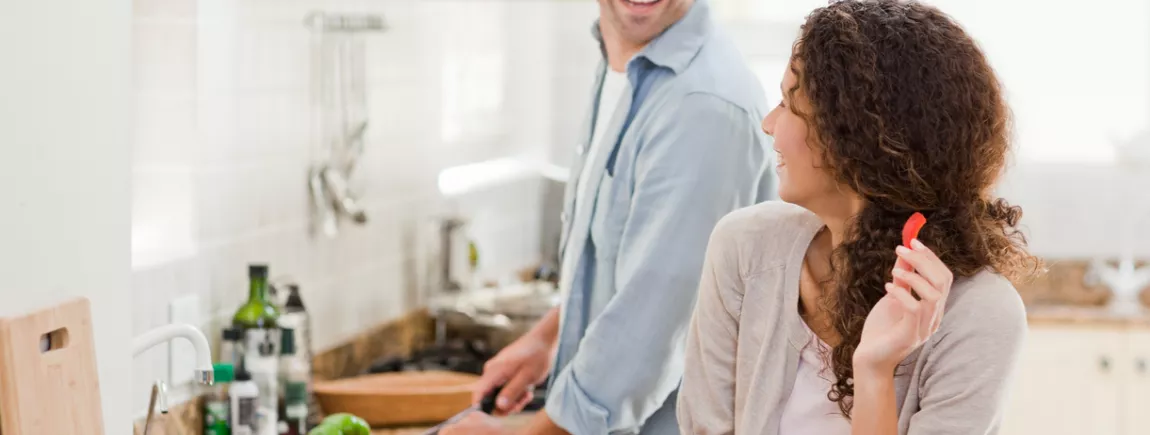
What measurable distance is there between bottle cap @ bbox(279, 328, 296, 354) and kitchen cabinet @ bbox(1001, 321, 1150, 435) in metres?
2.36

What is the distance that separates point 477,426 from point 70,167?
80cm

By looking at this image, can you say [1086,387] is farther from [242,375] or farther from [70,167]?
[70,167]

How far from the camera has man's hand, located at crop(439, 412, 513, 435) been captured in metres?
2.13

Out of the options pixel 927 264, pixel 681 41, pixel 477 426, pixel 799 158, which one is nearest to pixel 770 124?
pixel 799 158

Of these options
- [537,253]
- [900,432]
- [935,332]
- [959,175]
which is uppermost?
[959,175]

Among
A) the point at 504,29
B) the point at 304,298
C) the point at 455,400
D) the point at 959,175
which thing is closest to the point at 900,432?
the point at 959,175

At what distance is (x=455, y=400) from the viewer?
108 inches

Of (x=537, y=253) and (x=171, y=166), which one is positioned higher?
(x=171, y=166)

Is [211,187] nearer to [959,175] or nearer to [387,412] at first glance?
[387,412]

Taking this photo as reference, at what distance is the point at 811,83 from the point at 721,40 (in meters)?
0.53

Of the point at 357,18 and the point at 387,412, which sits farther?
the point at 357,18

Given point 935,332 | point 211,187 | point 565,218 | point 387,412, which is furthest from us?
point 387,412

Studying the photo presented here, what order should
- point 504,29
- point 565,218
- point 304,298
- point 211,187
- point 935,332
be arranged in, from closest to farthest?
point 935,332
point 565,218
point 211,187
point 304,298
point 504,29

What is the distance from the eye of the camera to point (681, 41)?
2045 mm
